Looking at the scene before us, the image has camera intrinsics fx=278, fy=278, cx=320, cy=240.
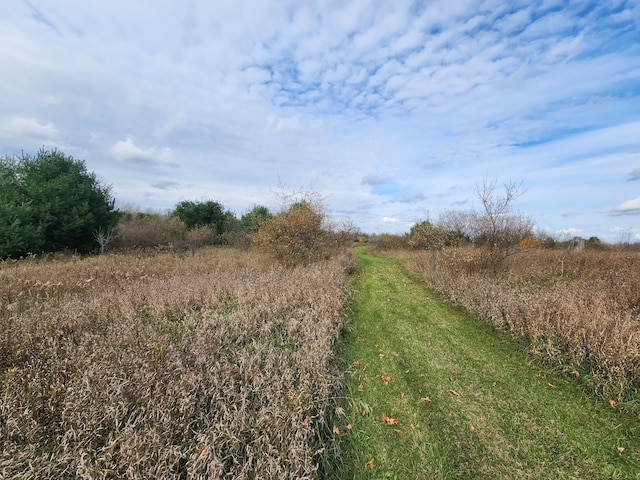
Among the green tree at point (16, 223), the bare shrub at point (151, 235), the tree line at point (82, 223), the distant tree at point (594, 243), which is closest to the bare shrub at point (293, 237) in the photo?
the tree line at point (82, 223)

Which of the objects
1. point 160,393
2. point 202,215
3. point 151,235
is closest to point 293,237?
point 160,393

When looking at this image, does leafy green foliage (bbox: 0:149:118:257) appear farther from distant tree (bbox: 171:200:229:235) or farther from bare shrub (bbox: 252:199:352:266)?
bare shrub (bbox: 252:199:352:266)

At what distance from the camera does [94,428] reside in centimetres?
239

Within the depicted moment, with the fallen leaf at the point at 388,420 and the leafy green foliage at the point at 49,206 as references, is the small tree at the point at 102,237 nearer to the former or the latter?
the leafy green foliage at the point at 49,206

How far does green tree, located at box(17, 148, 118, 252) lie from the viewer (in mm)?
13766

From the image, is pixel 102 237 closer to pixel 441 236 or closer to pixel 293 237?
pixel 293 237

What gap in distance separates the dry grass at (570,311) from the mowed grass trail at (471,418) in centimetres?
36

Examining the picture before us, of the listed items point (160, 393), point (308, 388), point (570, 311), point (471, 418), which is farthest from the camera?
point (570, 311)

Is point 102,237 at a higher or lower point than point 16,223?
lower

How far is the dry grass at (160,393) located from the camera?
2211mm

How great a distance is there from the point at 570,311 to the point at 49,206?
19877 mm

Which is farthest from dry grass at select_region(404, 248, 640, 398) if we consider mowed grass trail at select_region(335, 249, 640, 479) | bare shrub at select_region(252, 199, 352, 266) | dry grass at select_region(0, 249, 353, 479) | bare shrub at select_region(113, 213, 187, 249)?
bare shrub at select_region(113, 213, 187, 249)

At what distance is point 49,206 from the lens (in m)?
13.6

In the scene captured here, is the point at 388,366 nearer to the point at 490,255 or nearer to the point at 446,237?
the point at 490,255
